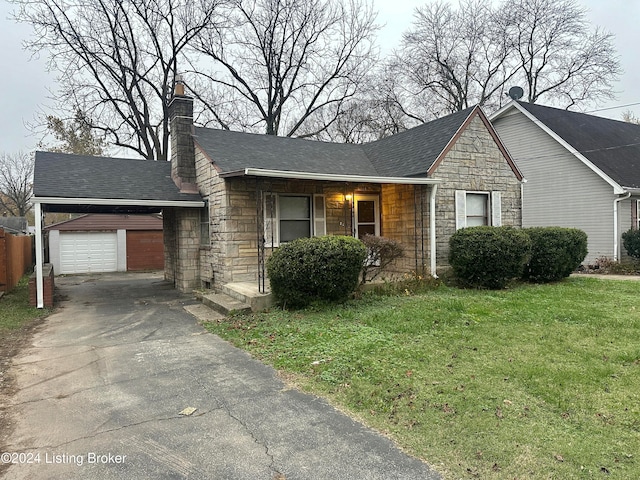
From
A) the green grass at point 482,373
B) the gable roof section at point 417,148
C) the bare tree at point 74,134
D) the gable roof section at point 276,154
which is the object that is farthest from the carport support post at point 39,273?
the bare tree at point 74,134

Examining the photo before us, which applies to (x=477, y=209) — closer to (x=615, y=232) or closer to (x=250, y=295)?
(x=615, y=232)

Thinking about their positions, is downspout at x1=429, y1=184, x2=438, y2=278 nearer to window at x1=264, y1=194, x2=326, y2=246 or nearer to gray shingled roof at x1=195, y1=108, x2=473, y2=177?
gray shingled roof at x1=195, y1=108, x2=473, y2=177

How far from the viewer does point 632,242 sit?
42.2 ft

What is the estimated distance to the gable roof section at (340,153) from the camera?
1040 centimetres

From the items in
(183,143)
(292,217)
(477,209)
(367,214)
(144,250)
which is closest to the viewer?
(292,217)

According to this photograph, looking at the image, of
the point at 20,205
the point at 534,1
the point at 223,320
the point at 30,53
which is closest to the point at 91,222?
the point at 30,53

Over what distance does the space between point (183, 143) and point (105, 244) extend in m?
10.2

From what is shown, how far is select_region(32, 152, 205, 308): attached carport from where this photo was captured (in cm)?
895

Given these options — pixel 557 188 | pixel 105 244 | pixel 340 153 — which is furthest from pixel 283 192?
pixel 105 244

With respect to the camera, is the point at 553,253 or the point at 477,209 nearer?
the point at 553,253

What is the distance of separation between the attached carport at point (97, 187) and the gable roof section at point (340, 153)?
5.29ft

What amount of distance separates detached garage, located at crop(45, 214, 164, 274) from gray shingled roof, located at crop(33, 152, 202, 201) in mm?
7960

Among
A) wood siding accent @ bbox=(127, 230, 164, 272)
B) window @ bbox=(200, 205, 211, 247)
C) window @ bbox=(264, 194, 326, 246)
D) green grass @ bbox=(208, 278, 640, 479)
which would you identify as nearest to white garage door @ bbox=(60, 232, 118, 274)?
wood siding accent @ bbox=(127, 230, 164, 272)

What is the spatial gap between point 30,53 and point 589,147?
24600 mm
